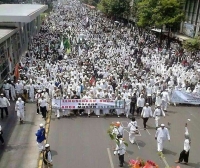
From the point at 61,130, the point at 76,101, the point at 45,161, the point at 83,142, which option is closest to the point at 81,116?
the point at 76,101

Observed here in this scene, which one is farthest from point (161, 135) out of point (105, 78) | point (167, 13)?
point (167, 13)

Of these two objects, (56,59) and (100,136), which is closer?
(100,136)

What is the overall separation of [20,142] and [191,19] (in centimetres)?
2558

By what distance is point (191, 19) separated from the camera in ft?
108

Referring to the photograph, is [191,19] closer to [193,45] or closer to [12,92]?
[193,45]

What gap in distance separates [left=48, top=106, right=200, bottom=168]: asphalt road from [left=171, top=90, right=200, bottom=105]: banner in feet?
5.65

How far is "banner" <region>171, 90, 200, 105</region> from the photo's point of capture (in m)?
17.2

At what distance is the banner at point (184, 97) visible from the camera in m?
17.2

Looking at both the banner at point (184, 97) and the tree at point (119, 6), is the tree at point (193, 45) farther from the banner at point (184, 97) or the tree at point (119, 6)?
the tree at point (119, 6)

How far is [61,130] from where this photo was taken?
1349 centimetres

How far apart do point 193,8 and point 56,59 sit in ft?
51.8

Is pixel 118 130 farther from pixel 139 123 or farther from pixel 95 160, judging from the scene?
pixel 139 123

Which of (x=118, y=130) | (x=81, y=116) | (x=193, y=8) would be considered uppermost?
(x=193, y=8)

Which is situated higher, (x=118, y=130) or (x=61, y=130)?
(x=118, y=130)
